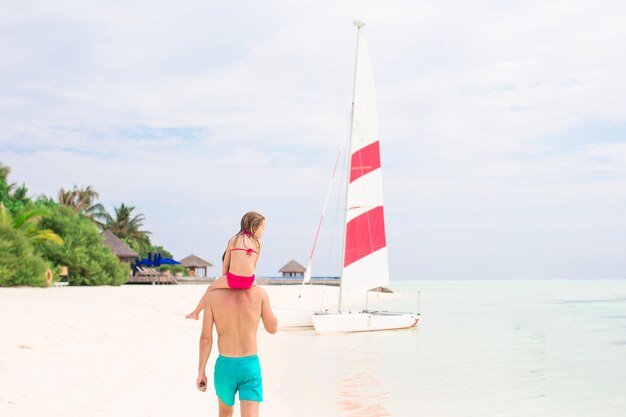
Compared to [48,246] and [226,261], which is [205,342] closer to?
[226,261]

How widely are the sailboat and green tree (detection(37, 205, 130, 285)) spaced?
17675 millimetres

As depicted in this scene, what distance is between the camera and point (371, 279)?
78.9 feet

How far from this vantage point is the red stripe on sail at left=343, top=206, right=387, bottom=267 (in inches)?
923

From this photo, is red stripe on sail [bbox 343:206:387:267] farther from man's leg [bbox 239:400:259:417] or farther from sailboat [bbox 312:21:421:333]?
man's leg [bbox 239:400:259:417]

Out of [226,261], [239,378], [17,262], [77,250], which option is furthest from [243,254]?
[77,250]

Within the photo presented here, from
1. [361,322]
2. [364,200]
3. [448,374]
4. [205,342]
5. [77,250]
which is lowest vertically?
[448,374]

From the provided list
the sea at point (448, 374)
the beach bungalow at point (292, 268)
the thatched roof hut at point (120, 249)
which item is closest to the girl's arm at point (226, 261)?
the sea at point (448, 374)

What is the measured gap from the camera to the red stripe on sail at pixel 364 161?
76.8ft

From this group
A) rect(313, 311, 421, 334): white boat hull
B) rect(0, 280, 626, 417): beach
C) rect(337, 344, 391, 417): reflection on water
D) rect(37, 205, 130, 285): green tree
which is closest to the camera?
rect(0, 280, 626, 417): beach

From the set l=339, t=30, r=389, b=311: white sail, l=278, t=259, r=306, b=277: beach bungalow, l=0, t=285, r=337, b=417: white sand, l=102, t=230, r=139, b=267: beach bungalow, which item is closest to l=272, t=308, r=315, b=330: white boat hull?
l=339, t=30, r=389, b=311: white sail

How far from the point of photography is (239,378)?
387cm

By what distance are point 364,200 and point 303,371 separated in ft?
34.8

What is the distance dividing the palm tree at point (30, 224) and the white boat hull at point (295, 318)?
12.2m

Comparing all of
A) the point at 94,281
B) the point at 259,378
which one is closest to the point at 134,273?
the point at 94,281
